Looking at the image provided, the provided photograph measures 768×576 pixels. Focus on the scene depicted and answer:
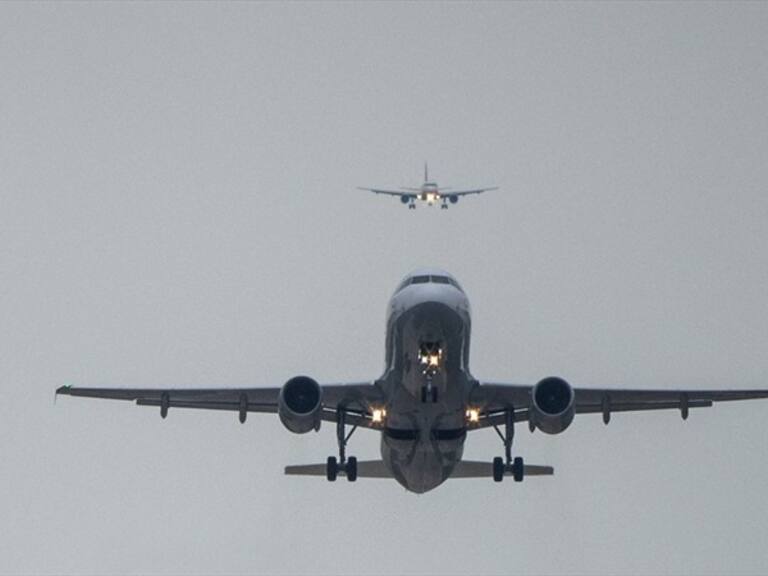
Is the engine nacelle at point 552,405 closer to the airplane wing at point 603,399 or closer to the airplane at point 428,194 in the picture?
the airplane wing at point 603,399

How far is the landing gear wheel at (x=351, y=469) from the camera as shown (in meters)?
44.1

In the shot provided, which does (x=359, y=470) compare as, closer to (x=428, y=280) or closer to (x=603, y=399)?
(x=603, y=399)

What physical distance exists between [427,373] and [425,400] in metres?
1.02

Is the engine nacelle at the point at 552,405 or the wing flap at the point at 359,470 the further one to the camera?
the wing flap at the point at 359,470

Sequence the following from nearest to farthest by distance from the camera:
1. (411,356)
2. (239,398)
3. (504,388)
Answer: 1. (411,356)
2. (504,388)
3. (239,398)

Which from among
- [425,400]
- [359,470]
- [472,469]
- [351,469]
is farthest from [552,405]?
[359,470]

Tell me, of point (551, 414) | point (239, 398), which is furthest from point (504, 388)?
point (239, 398)

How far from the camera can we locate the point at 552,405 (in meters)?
40.2

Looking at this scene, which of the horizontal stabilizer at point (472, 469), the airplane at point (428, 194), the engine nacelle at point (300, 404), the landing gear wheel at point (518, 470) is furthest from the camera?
the airplane at point (428, 194)

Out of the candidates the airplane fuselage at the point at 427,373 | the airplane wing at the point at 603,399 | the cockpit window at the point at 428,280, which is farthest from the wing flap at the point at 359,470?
the cockpit window at the point at 428,280

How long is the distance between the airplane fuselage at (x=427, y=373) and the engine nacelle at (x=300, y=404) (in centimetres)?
196

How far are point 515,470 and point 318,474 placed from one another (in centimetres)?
590

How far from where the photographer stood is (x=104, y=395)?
44.6m

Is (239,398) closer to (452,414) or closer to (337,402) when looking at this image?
(337,402)
